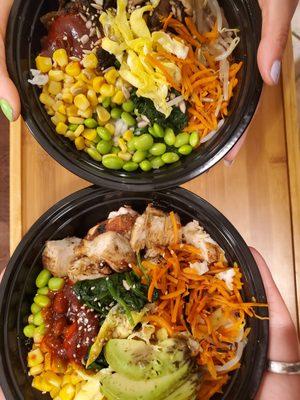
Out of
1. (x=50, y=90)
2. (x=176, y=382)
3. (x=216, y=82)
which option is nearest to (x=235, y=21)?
(x=216, y=82)

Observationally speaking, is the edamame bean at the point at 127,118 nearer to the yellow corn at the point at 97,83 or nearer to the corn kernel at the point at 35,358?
the yellow corn at the point at 97,83

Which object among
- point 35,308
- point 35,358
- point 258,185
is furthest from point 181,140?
point 35,358

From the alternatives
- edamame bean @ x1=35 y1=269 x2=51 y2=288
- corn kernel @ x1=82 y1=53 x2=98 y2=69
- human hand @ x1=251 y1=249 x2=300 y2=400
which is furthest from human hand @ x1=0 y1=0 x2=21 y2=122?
human hand @ x1=251 y1=249 x2=300 y2=400

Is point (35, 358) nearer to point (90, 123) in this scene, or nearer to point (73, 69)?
point (90, 123)

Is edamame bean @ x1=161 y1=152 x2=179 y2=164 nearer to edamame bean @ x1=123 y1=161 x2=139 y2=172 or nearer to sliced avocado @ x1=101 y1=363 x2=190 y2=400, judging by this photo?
edamame bean @ x1=123 y1=161 x2=139 y2=172

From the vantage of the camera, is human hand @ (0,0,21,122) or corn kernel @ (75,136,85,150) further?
corn kernel @ (75,136,85,150)

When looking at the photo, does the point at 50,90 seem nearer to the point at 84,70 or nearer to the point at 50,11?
the point at 84,70
